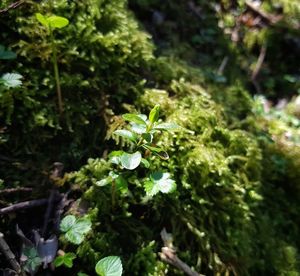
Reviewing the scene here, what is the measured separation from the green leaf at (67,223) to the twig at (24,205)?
218 mm

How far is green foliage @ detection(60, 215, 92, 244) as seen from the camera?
1.39 meters

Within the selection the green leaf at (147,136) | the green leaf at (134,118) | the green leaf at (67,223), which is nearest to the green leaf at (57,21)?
the green leaf at (134,118)

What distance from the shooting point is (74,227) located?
4.69ft

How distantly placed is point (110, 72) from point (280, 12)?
10.2 feet

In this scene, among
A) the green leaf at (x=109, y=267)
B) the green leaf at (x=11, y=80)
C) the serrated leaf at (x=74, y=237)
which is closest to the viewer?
the green leaf at (x=109, y=267)

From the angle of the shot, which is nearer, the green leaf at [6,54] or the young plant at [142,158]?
the young plant at [142,158]

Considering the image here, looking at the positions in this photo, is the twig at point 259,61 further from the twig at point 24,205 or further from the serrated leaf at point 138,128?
the twig at point 24,205

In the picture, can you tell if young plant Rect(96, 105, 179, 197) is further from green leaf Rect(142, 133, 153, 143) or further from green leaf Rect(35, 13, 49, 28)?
green leaf Rect(35, 13, 49, 28)

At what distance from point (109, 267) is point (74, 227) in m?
0.26

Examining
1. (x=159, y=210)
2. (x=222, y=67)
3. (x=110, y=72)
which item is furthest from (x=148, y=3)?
(x=159, y=210)

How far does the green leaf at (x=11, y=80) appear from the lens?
1621mm

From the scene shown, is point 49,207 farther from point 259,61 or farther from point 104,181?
point 259,61

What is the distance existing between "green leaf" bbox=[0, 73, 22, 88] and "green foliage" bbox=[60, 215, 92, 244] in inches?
27.3

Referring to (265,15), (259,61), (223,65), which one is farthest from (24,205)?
(265,15)
